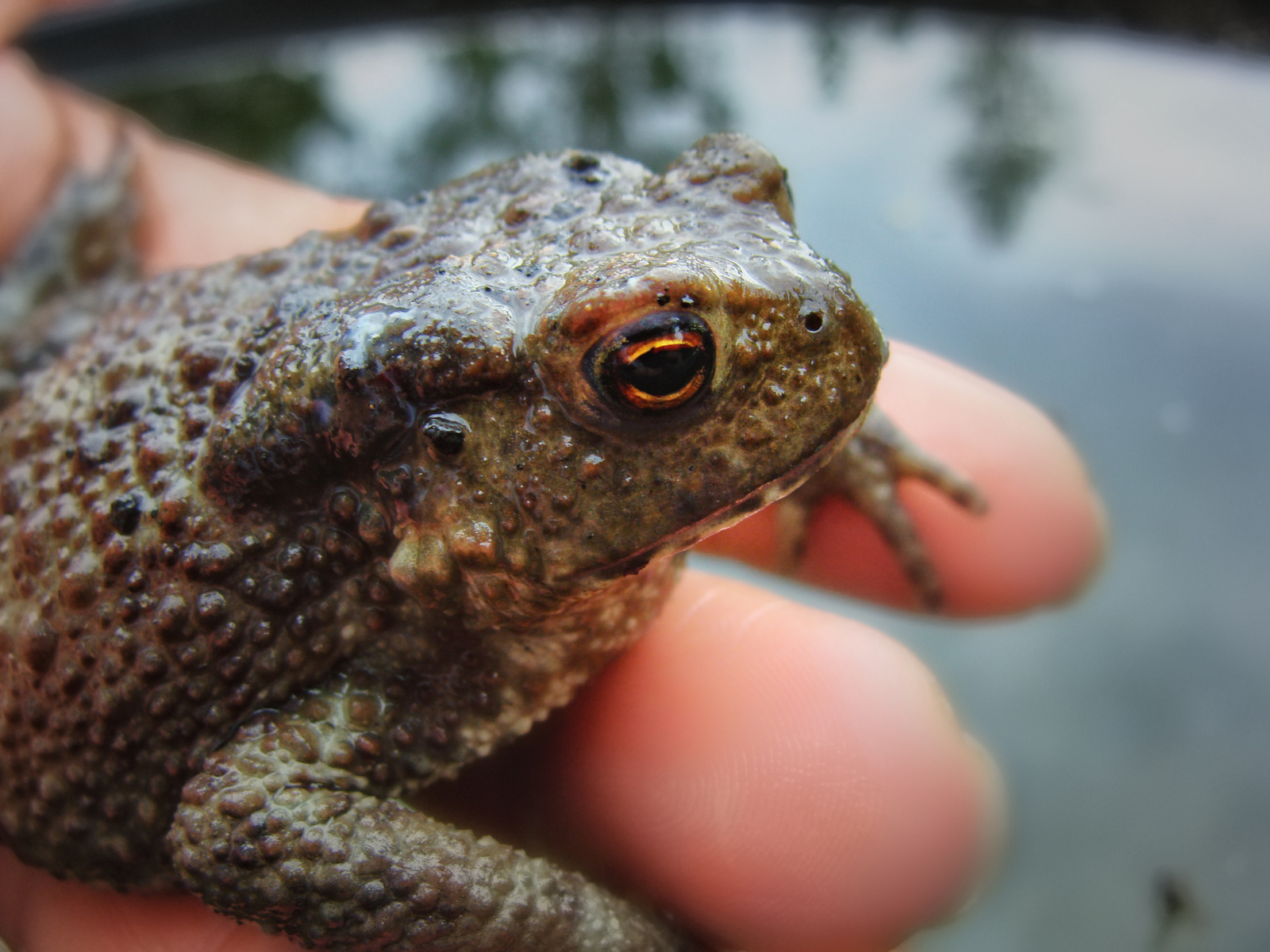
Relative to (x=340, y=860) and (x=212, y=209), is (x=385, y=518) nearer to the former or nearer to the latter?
(x=340, y=860)

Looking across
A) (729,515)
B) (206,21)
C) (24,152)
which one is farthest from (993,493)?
(206,21)

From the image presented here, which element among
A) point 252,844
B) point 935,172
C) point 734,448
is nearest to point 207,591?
point 252,844

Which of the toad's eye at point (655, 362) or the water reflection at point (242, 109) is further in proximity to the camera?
the water reflection at point (242, 109)

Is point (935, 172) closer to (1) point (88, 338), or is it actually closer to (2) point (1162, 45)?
(2) point (1162, 45)

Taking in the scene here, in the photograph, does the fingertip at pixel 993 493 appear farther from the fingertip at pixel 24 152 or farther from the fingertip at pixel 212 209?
the fingertip at pixel 24 152

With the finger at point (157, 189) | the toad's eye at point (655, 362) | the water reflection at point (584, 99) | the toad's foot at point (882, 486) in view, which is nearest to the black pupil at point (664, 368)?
the toad's eye at point (655, 362)

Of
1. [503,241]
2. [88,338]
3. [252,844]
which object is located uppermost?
[503,241]

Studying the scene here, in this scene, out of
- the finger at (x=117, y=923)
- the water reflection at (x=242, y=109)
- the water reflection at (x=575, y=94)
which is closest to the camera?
the finger at (x=117, y=923)
